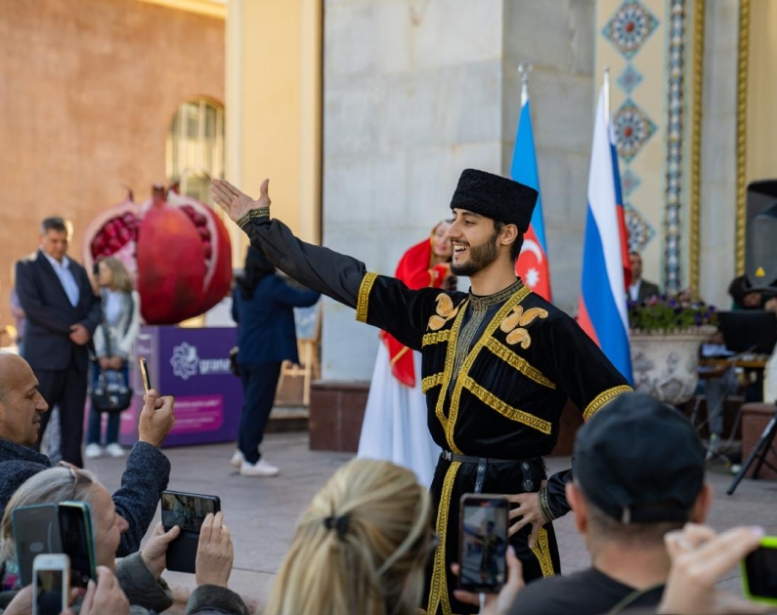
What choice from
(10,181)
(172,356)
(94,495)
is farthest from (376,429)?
(10,181)

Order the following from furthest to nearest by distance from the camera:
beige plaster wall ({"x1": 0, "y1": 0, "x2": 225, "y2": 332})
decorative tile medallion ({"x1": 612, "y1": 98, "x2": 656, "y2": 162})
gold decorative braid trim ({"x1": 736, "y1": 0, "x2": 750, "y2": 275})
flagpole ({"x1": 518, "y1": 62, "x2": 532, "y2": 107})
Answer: beige plaster wall ({"x1": 0, "y1": 0, "x2": 225, "y2": 332}) < decorative tile medallion ({"x1": 612, "y1": 98, "x2": 656, "y2": 162}) < gold decorative braid trim ({"x1": 736, "y1": 0, "x2": 750, "y2": 275}) < flagpole ({"x1": 518, "y1": 62, "x2": 532, "y2": 107})

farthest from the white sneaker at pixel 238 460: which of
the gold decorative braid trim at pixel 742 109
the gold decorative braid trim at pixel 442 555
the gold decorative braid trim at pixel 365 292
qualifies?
the gold decorative braid trim at pixel 442 555

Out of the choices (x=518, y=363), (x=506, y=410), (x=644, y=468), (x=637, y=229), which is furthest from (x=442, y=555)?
(x=637, y=229)

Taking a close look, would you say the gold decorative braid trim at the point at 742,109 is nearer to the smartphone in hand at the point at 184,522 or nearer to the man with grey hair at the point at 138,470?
the man with grey hair at the point at 138,470

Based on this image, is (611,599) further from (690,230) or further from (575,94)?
(690,230)

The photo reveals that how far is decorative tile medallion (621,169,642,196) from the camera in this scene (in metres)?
11.2

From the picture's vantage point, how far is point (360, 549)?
6.48 ft

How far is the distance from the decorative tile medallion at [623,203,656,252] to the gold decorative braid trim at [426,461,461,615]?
26.9 ft

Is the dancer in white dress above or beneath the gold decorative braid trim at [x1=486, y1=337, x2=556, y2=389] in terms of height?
beneath

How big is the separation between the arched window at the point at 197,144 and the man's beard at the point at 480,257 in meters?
19.6

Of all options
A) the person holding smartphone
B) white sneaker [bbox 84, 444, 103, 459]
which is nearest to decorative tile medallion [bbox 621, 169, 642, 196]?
white sneaker [bbox 84, 444, 103, 459]

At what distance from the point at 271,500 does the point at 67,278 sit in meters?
2.47

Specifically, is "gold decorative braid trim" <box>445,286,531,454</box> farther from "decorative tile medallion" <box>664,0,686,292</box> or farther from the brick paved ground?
"decorative tile medallion" <box>664,0,686,292</box>

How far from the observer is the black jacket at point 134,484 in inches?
125
